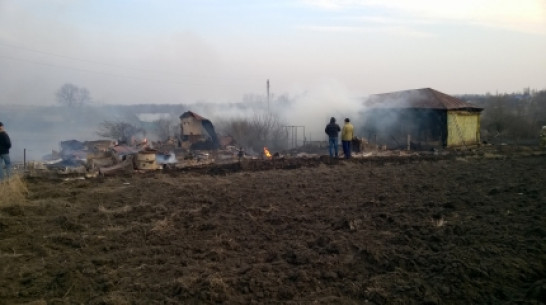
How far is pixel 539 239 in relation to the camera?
18.1ft

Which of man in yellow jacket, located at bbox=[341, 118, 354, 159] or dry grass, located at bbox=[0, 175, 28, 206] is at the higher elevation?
man in yellow jacket, located at bbox=[341, 118, 354, 159]

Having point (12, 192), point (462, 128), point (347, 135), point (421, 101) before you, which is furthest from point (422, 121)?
point (12, 192)

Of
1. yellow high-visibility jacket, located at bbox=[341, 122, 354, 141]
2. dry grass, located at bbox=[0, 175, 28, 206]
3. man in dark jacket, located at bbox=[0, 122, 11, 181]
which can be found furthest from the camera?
yellow high-visibility jacket, located at bbox=[341, 122, 354, 141]

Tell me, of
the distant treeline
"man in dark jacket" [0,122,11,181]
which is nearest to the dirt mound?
"man in dark jacket" [0,122,11,181]

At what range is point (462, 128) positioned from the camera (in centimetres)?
2505

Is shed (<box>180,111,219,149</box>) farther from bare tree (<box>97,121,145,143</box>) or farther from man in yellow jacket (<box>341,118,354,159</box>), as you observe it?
man in yellow jacket (<box>341,118,354,159</box>)

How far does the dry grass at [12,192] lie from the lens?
8.44 meters

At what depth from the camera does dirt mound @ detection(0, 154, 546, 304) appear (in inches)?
166

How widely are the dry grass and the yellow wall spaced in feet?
71.4

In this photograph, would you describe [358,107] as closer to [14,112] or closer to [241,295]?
[241,295]

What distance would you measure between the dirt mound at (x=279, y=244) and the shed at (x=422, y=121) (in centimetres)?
1390

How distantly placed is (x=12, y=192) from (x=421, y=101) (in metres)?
22.9

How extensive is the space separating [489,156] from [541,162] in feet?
9.25

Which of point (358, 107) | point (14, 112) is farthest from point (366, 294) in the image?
point (14, 112)
